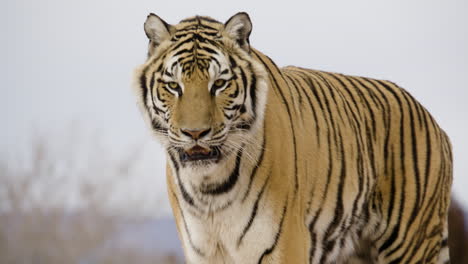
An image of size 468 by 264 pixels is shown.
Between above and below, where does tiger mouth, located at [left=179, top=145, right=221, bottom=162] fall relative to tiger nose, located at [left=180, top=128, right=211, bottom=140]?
below

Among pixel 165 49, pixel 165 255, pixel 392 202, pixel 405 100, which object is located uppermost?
pixel 165 49

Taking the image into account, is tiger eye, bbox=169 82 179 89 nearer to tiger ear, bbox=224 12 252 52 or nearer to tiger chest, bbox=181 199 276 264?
tiger ear, bbox=224 12 252 52

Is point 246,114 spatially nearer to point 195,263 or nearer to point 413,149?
point 195,263

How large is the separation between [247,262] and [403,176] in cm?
112

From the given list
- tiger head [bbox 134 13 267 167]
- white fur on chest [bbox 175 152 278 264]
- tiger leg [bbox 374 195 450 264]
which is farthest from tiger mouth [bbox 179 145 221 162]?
tiger leg [bbox 374 195 450 264]

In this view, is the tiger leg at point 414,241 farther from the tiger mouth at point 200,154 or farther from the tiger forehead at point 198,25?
the tiger forehead at point 198,25

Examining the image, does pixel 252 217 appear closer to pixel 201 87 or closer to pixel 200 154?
pixel 200 154

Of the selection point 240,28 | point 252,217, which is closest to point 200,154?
point 252,217

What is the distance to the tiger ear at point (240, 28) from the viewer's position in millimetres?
2615

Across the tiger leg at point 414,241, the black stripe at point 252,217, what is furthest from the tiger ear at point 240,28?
the tiger leg at point 414,241

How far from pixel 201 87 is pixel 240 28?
12.2 inches

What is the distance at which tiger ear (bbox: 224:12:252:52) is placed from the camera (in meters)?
2.62

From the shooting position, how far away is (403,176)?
346 cm

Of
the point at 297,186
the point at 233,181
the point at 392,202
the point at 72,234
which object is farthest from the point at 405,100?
the point at 72,234
